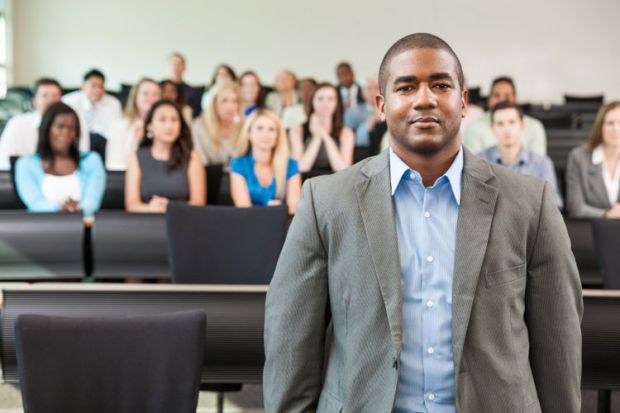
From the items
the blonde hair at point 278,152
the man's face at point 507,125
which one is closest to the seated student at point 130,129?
the blonde hair at point 278,152

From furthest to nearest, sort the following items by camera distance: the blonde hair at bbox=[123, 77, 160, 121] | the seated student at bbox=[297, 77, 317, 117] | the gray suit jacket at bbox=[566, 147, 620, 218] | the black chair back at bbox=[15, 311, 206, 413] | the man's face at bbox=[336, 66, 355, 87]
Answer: the man's face at bbox=[336, 66, 355, 87] < the seated student at bbox=[297, 77, 317, 117] < the blonde hair at bbox=[123, 77, 160, 121] < the gray suit jacket at bbox=[566, 147, 620, 218] < the black chair back at bbox=[15, 311, 206, 413]

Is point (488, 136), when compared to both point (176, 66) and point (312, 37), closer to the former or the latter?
point (176, 66)

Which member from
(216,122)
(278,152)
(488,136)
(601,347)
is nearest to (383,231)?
(601,347)

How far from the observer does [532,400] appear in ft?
4.95

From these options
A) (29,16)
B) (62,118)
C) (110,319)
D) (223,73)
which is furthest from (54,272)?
(29,16)

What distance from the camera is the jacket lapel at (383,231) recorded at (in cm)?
146

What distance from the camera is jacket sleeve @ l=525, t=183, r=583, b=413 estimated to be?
151cm

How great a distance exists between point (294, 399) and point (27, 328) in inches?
24.7

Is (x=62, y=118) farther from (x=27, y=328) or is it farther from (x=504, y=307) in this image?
(x=504, y=307)

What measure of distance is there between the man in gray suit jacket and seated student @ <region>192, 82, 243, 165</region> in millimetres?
4771

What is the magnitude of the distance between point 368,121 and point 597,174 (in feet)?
13.1

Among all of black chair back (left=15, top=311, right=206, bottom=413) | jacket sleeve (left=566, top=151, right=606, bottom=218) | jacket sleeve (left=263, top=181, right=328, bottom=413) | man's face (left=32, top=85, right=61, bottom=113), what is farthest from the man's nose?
man's face (left=32, top=85, right=61, bottom=113)

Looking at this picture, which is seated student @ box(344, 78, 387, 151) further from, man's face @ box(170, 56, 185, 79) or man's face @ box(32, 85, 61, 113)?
man's face @ box(32, 85, 61, 113)

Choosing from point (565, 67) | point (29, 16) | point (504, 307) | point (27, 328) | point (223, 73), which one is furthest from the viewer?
point (565, 67)
